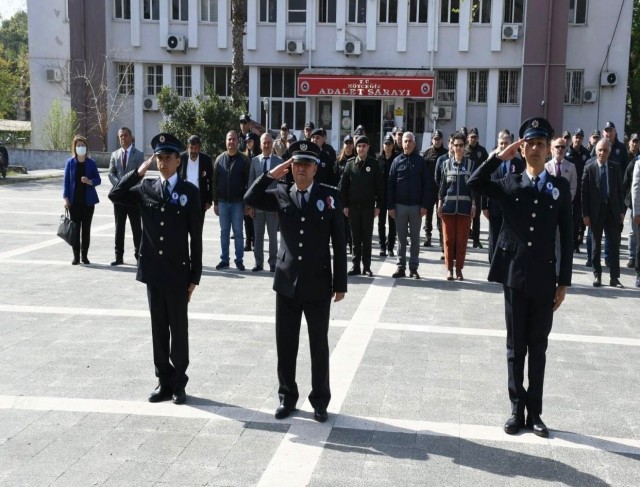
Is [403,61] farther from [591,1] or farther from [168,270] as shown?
[168,270]

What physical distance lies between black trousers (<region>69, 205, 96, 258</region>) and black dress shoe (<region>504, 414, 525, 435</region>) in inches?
329

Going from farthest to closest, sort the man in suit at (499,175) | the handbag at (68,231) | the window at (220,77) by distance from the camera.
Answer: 1. the window at (220,77)
2. the handbag at (68,231)
3. the man in suit at (499,175)

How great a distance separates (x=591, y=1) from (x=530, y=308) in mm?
35097

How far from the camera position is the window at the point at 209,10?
39.5 m

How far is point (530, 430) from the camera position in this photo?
19.2 ft

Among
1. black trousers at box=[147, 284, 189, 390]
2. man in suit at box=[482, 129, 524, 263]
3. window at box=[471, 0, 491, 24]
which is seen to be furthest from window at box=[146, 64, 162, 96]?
black trousers at box=[147, 284, 189, 390]

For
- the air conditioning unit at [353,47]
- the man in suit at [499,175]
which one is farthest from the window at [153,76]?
the man in suit at [499,175]

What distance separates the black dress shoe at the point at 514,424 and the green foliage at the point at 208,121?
19147mm

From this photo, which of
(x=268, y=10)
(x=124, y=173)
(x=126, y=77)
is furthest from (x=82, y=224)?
(x=126, y=77)

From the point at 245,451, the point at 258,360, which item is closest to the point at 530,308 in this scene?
the point at 245,451

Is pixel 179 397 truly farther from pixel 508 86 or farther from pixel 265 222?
pixel 508 86

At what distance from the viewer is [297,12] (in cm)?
3884

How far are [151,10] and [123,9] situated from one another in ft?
4.66

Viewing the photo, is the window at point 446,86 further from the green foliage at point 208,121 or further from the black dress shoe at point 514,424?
the black dress shoe at point 514,424
